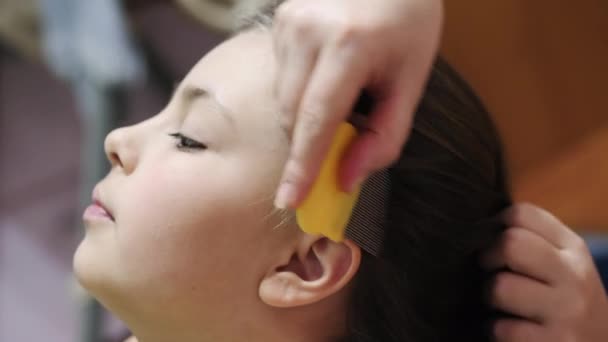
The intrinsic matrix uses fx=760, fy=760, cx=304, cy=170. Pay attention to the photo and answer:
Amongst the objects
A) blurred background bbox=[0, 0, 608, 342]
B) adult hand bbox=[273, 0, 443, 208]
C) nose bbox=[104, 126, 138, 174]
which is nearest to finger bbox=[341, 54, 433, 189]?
adult hand bbox=[273, 0, 443, 208]

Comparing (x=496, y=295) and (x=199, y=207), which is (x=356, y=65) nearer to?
(x=199, y=207)

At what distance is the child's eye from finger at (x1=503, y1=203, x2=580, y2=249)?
0.98ft

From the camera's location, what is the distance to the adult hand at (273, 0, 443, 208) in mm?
435

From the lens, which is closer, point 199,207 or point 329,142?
point 329,142

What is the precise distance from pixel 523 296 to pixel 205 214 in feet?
0.99

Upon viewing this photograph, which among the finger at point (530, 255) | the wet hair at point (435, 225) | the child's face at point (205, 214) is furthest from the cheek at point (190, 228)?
the finger at point (530, 255)

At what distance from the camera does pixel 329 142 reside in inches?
17.2

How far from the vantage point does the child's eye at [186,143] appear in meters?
0.65

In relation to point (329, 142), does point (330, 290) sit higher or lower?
lower

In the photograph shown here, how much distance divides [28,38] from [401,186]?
941 mm

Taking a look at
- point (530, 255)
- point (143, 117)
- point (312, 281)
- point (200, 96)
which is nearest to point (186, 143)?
point (200, 96)

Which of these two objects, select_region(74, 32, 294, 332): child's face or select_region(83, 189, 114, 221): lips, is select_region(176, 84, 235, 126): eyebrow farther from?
select_region(83, 189, 114, 221): lips

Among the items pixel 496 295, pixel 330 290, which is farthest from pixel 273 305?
pixel 496 295

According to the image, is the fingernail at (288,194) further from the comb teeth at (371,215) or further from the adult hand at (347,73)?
the comb teeth at (371,215)
